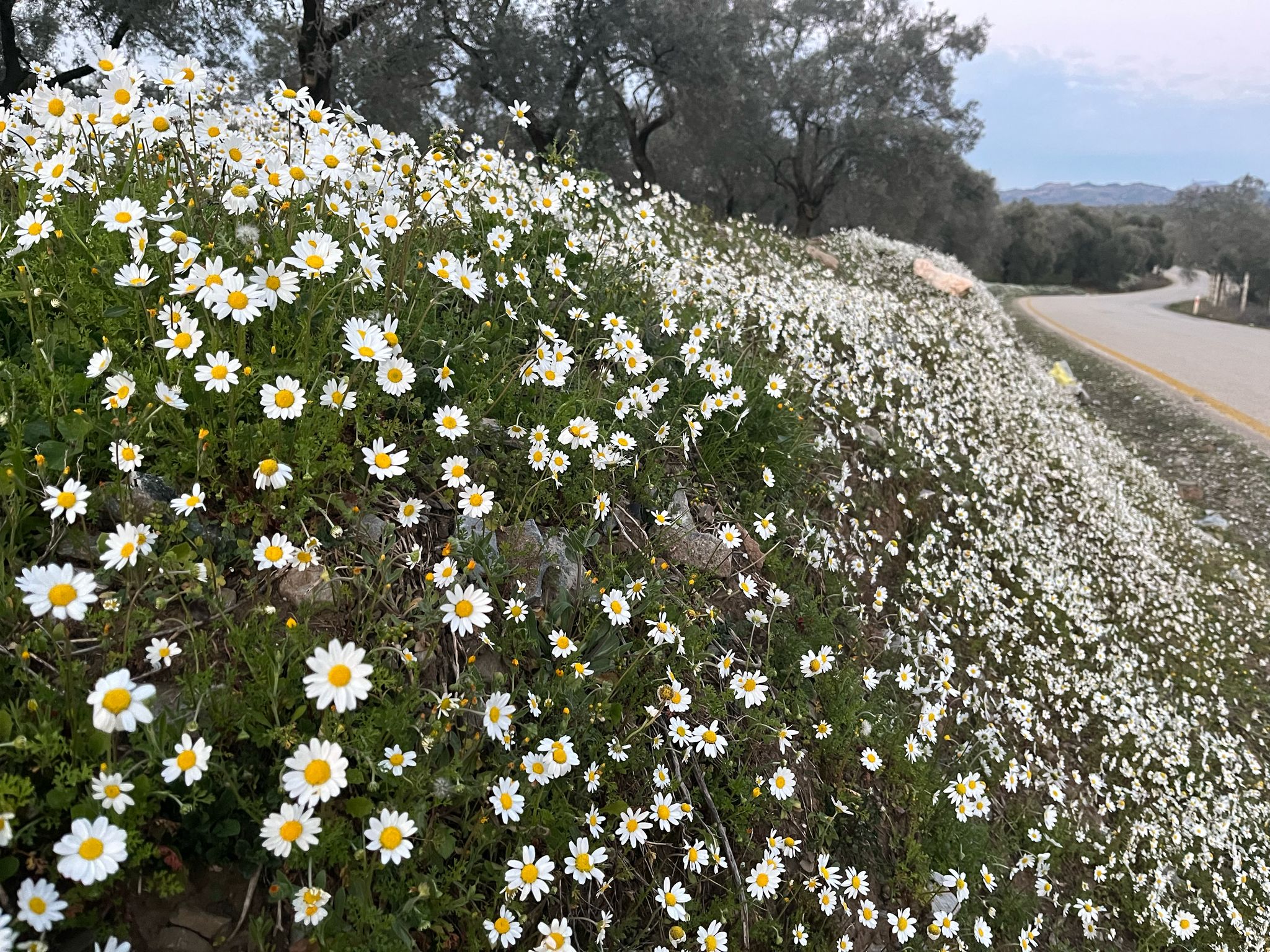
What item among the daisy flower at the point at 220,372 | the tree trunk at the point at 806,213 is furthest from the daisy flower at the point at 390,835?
the tree trunk at the point at 806,213

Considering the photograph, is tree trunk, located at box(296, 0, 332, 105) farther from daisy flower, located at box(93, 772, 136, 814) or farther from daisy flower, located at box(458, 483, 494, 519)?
daisy flower, located at box(93, 772, 136, 814)

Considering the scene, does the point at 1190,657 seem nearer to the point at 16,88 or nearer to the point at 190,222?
the point at 190,222

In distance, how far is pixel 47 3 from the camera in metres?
13.4

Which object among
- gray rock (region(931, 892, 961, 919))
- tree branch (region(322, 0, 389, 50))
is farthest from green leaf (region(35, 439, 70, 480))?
tree branch (region(322, 0, 389, 50))

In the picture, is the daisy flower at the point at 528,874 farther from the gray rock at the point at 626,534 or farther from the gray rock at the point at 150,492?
the gray rock at the point at 150,492

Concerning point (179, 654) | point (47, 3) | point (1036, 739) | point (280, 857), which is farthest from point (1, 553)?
point (47, 3)

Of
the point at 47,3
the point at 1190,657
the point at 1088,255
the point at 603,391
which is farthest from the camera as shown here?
the point at 1088,255

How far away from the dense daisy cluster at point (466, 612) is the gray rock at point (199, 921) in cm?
9

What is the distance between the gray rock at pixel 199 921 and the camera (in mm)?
1776

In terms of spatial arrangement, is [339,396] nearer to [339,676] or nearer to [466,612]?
[466,612]

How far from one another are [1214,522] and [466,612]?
12.6 meters

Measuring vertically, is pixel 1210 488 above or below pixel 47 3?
below

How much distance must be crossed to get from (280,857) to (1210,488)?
14575 millimetres

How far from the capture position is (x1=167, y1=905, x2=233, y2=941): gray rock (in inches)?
69.9
